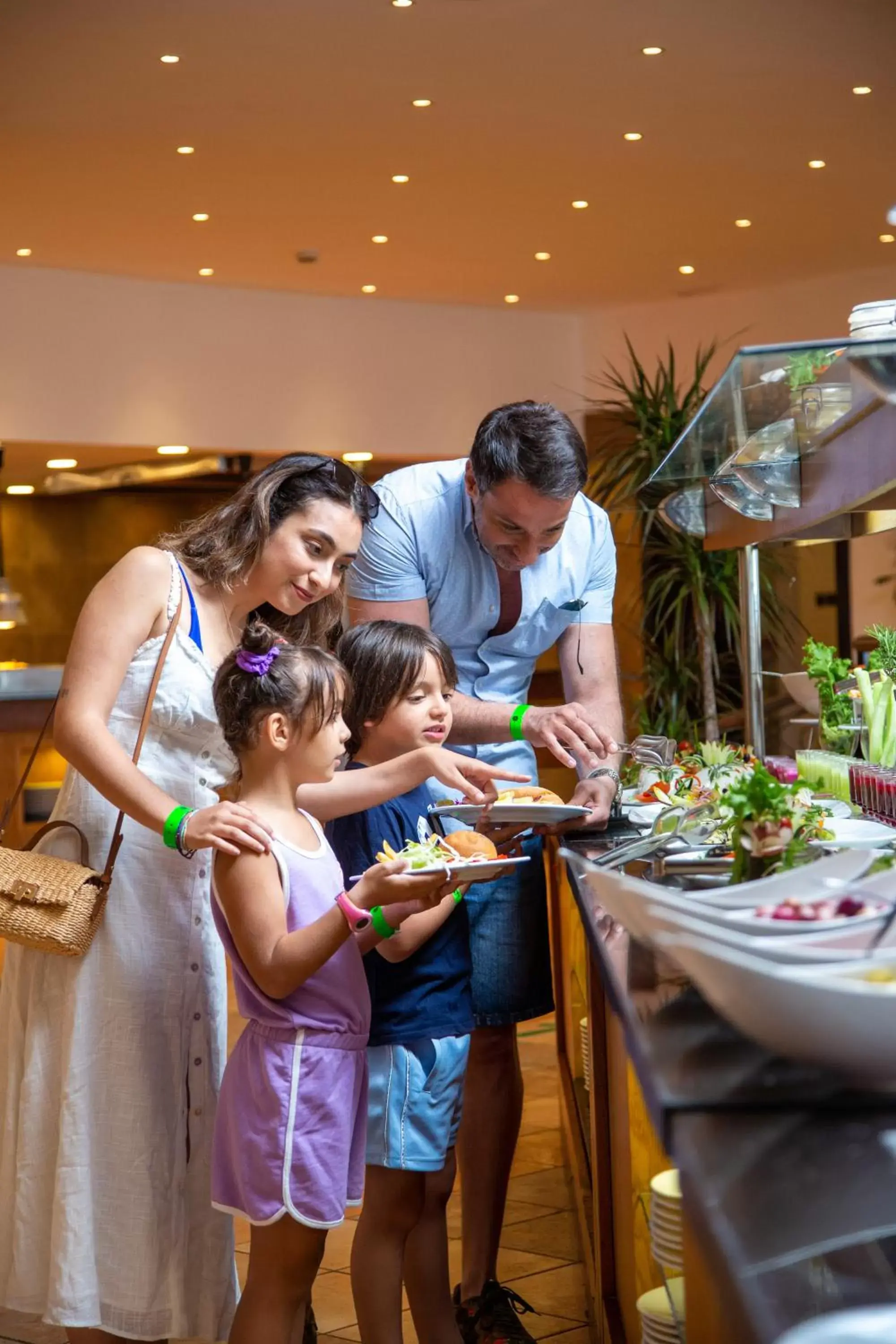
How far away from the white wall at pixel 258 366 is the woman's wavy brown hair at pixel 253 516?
7312 millimetres

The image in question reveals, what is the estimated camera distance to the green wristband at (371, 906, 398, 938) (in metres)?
1.87

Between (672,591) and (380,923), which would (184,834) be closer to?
(380,923)

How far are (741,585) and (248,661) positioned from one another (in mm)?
1994

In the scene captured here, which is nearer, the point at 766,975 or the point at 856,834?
the point at 766,975

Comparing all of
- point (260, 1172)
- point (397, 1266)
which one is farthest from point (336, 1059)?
point (397, 1266)

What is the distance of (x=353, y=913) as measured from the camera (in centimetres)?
183

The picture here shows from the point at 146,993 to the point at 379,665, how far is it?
24.3 inches

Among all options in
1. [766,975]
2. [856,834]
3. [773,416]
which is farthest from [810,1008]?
[773,416]

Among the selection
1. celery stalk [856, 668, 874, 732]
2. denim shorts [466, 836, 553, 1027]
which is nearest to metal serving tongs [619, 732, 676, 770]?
denim shorts [466, 836, 553, 1027]

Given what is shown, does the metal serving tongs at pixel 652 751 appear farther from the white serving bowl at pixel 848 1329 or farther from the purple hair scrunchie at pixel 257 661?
the white serving bowl at pixel 848 1329

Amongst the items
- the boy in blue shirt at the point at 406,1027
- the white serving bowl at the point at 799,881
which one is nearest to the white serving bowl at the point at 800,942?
the white serving bowl at the point at 799,881

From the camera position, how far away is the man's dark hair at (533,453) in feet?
8.54

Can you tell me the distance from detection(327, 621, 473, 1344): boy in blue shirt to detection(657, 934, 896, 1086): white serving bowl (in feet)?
3.94

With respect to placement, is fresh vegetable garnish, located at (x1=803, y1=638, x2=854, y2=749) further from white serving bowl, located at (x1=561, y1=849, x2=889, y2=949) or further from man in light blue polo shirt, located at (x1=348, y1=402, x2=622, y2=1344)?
white serving bowl, located at (x1=561, y1=849, x2=889, y2=949)
